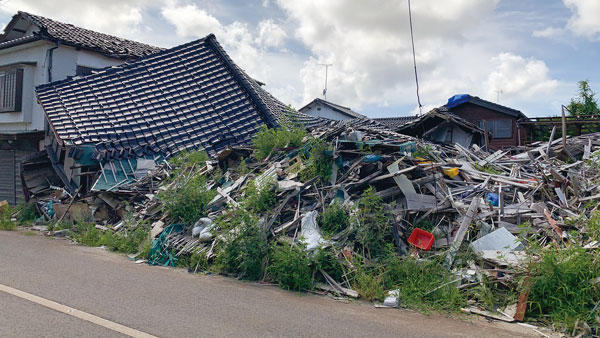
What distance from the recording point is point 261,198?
29.9ft

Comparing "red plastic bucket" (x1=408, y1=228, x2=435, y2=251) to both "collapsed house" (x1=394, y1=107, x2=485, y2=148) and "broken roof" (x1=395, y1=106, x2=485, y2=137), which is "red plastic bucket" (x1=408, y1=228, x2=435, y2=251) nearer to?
"broken roof" (x1=395, y1=106, x2=485, y2=137)

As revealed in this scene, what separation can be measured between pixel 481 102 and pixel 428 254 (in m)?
21.7

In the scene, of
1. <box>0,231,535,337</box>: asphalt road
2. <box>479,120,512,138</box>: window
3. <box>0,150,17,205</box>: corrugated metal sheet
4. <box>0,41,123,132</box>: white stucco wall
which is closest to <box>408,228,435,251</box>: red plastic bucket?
<box>0,231,535,337</box>: asphalt road

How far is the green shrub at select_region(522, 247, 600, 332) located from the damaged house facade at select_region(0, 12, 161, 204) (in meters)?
16.8

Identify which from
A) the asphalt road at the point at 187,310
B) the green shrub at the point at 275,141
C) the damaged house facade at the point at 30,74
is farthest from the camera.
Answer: the damaged house facade at the point at 30,74

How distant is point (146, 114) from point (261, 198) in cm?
858

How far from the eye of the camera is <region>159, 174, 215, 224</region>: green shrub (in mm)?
9914

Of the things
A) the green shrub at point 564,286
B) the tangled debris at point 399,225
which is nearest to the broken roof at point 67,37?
the tangled debris at point 399,225

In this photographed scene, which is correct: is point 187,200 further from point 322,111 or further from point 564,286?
point 322,111

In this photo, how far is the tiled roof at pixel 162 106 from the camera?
1467 cm

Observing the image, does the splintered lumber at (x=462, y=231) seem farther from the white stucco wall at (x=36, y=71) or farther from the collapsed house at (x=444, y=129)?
the white stucco wall at (x=36, y=71)

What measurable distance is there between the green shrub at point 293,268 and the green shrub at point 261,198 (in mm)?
1536

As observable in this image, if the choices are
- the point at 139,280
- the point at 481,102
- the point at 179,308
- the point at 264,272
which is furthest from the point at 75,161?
the point at 481,102

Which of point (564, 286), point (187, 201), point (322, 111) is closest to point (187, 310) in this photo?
point (187, 201)
